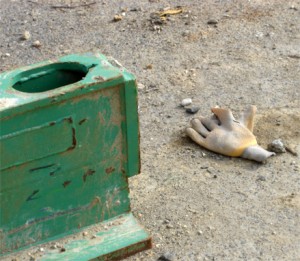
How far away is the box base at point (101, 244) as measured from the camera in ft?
10.5

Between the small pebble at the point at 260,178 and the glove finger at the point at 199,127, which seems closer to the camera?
the small pebble at the point at 260,178

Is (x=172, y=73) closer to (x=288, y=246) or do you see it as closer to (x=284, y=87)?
(x=284, y=87)

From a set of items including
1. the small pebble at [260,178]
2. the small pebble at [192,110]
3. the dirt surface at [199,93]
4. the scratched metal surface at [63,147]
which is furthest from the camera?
the small pebble at [192,110]

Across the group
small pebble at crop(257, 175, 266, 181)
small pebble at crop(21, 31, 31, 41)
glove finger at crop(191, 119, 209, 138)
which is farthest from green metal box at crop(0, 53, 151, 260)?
A: small pebble at crop(21, 31, 31, 41)

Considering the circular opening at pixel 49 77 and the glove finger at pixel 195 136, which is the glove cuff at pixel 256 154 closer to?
the glove finger at pixel 195 136

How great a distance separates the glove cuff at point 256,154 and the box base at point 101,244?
0.84 m

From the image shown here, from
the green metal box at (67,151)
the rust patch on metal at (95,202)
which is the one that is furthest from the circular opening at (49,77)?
the rust patch on metal at (95,202)

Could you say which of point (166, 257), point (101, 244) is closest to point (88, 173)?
point (101, 244)

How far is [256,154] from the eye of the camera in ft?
12.7

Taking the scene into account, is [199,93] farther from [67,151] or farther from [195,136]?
[67,151]

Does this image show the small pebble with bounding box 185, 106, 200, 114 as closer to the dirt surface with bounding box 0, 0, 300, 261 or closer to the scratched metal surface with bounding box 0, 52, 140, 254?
the dirt surface with bounding box 0, 0, 300, 261

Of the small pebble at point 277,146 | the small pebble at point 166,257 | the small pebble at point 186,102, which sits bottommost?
the small pebble at point 166,257

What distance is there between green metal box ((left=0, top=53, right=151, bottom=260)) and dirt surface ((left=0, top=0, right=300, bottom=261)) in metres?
0.30

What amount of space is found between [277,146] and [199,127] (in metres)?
0.45
